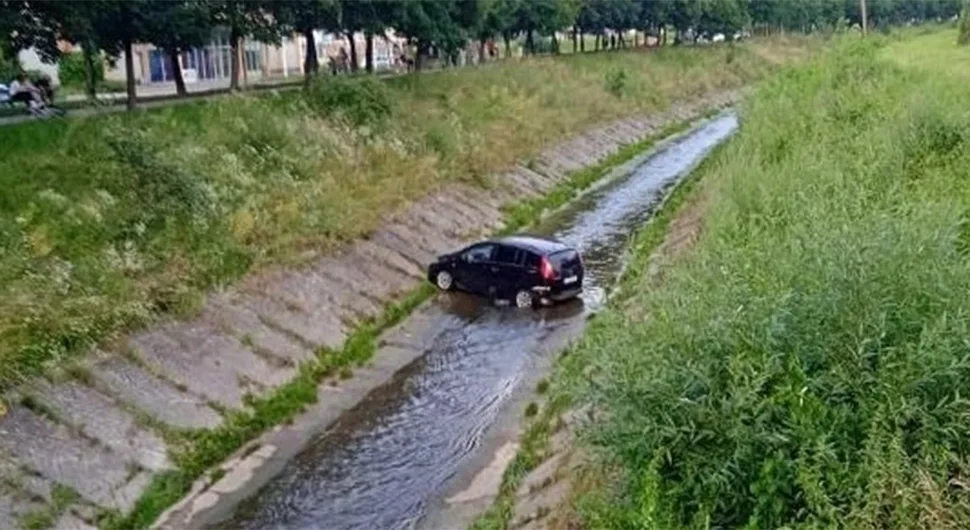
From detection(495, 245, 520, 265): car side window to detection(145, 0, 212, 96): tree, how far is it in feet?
46.0

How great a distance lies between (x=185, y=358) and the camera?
755 inches

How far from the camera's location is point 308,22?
134 ft

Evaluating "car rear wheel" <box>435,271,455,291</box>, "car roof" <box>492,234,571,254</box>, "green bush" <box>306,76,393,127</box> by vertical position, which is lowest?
"car rear wheel" <box>435,271,455,291</box>

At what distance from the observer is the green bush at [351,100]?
35.3 metres

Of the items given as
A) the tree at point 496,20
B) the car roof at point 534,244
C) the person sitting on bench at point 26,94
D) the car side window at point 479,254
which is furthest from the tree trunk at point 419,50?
the car roof at point 534,244

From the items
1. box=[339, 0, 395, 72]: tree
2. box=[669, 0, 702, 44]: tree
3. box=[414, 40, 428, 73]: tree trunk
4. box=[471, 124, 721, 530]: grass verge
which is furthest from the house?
box=[471, 124, 721, 530]: grass verge

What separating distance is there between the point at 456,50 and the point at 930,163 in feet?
112

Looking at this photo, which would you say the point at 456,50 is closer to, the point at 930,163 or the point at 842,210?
the point at 930,163

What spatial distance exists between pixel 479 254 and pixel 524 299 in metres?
1.73

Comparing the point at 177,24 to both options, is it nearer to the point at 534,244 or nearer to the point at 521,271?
the point at 534,244

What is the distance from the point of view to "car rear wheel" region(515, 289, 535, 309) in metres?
24.8

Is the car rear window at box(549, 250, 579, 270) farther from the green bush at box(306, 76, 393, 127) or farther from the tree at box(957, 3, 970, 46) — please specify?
the tree at box(957, 3, 970, 46)

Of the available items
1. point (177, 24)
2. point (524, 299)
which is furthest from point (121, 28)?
point (524, 299)

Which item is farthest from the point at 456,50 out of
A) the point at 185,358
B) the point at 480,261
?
the point at 185,358
